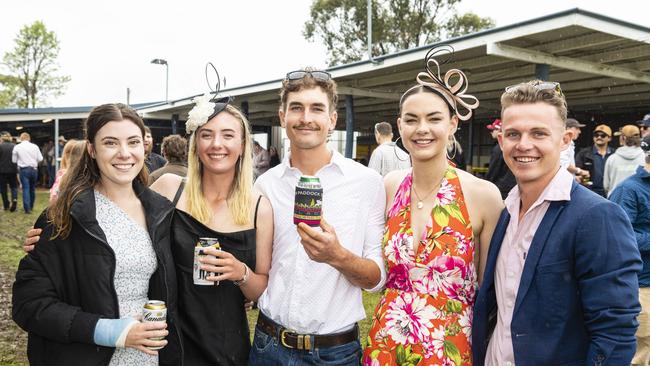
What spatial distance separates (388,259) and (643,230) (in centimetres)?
249

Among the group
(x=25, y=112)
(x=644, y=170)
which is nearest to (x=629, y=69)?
(x=644, y=170)

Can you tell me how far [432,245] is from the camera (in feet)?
7.58

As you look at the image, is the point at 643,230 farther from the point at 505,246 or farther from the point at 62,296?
the point at 62,296

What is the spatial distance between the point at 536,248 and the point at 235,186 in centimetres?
143

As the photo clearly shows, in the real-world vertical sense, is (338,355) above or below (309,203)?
below

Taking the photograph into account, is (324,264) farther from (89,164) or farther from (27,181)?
(27,181)

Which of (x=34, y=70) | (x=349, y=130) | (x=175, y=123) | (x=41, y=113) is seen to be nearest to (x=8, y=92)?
(x=34, y=70)

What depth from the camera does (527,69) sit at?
1046 centimetres

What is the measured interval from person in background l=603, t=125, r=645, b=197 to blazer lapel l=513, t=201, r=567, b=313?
4.33m

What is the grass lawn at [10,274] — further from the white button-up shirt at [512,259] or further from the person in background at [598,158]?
the person in background at [598,158]

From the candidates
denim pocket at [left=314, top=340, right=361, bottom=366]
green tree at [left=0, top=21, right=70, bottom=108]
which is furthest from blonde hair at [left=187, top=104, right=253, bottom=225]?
green tree at [left=0, top=21, right=70, bottom=108]

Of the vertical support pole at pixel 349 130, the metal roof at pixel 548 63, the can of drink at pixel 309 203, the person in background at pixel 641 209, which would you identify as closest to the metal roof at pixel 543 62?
the metal roof at pixel 548 63

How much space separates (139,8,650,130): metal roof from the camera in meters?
7.24

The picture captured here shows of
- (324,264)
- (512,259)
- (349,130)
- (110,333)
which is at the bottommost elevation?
(110,333)
